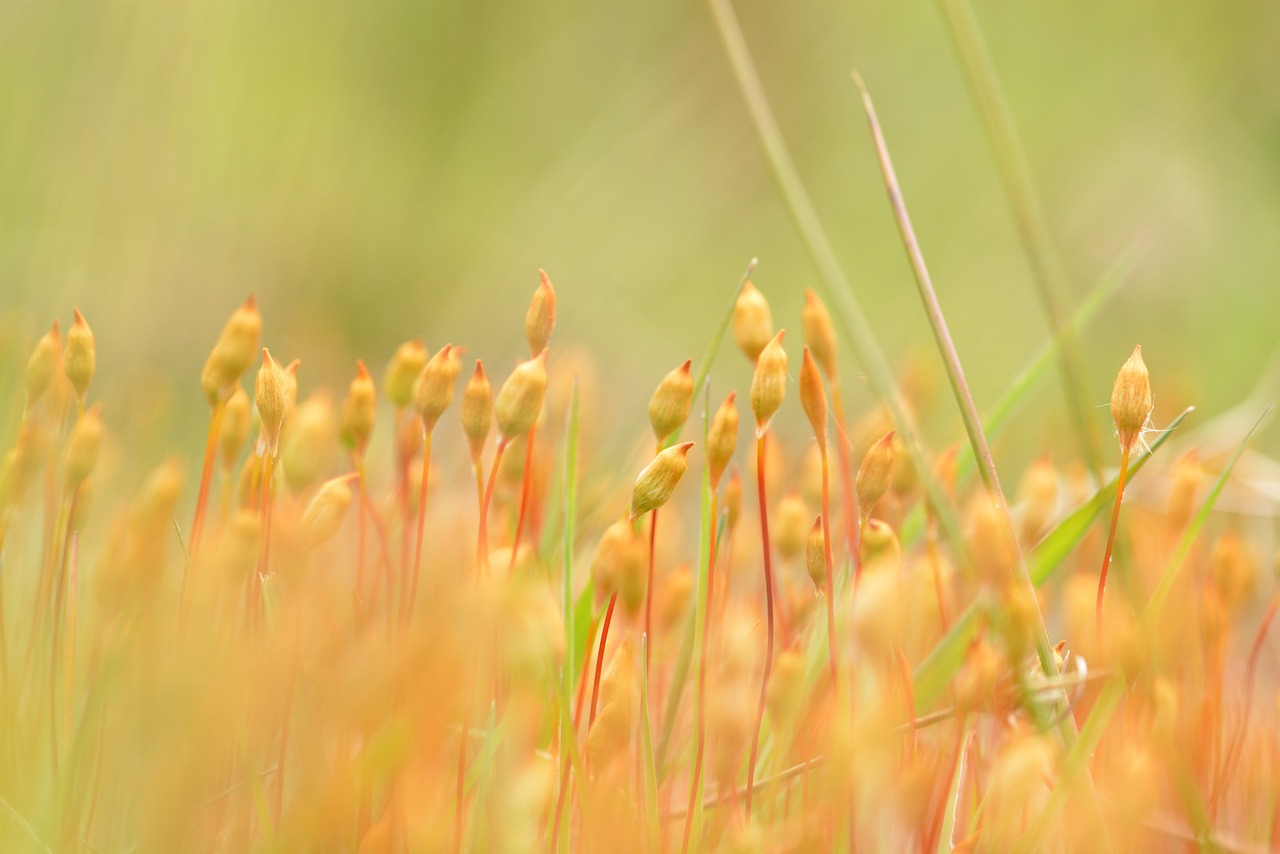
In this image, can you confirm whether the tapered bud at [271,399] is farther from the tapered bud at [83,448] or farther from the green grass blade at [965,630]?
the green grass blade at [965,630]

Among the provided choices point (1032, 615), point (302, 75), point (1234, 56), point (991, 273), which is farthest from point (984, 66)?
point (1234, 56)

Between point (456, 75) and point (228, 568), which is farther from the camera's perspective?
point (456, 75)

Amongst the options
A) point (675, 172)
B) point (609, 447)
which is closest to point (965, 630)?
point (609, 447)

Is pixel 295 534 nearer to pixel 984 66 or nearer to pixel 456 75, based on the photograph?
pixel 984 66

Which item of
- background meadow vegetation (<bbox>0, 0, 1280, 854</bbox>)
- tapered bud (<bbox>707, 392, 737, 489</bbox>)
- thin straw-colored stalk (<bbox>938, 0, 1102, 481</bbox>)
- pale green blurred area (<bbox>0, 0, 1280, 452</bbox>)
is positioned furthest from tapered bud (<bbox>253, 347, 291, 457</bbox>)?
pale green blurred area (<bbox>0, 0, 1280, 452</bbox>)

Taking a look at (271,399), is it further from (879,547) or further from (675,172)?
(675,172)

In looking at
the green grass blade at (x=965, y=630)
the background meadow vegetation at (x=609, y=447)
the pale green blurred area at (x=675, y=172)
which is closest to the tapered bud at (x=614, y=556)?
the background meadow vegetation at (x=609, y=447)
